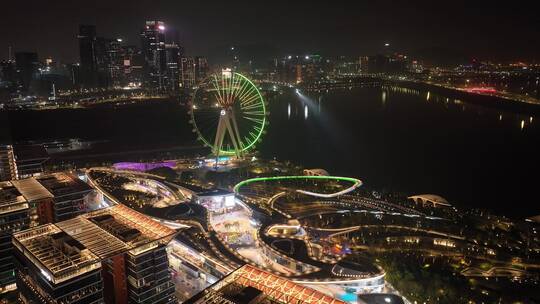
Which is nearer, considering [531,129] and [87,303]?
[87,303]

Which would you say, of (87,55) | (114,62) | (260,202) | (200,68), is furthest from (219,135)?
(114,62)

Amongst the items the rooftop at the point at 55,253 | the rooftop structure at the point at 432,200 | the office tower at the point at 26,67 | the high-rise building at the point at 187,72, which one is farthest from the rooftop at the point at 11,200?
the high-rise building at the point at 187,72

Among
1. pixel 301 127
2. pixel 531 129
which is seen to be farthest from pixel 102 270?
pixel 531 129

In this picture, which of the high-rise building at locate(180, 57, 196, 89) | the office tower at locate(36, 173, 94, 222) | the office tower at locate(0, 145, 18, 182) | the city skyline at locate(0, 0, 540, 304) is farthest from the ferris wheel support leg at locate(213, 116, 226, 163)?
the high-rise building at locate(180, 57, 196, 89)

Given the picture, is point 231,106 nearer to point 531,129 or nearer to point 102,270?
point 102,270

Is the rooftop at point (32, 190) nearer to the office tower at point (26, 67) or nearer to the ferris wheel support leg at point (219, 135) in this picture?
the ferris wheel support leg at point (219, 135)

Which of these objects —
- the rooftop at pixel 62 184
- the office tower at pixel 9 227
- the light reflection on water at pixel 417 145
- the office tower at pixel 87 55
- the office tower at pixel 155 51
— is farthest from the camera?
the office tower at pixel 155 51

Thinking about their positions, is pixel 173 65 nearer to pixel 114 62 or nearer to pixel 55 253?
pixel 114 62
